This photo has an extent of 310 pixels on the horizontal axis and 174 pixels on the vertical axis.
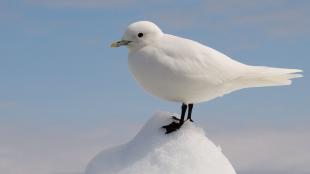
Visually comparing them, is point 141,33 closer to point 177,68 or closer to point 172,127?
point 177,68

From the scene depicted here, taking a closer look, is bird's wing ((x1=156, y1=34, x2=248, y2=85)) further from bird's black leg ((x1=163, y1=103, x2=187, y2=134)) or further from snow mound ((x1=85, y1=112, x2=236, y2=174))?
snow mound ((x1=85, y1=112, x2=236, y2=174))

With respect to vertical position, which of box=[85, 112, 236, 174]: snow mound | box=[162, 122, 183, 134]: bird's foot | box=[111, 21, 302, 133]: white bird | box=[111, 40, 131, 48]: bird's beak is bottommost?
box=[85, 112, 236, 174]: snow mound

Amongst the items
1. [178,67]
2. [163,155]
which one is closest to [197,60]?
[178,67]

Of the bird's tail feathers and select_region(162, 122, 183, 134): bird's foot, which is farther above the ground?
the bird's tail feathers

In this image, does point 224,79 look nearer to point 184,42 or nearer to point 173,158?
point 184,42

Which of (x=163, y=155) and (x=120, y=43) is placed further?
(x=120, y=43)

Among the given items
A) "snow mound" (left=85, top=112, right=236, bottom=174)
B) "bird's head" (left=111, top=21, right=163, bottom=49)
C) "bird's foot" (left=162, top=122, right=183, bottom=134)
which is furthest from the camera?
"bird's head" (left=111, top=21, right=163, bottom=49)

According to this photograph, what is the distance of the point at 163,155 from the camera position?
727 cm

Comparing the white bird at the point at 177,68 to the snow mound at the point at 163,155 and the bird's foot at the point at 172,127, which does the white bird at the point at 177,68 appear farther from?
the snow mound at the point at 163,155

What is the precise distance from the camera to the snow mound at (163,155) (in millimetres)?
7164

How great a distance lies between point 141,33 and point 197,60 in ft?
2.58

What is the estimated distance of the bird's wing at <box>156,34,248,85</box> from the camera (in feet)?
25.2

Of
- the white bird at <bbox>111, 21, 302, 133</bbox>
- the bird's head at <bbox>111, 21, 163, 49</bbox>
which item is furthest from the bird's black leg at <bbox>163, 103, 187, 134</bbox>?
the bird's head at <bbox>111, 21, 163, 49</bbox>

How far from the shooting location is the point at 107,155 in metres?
7.71
